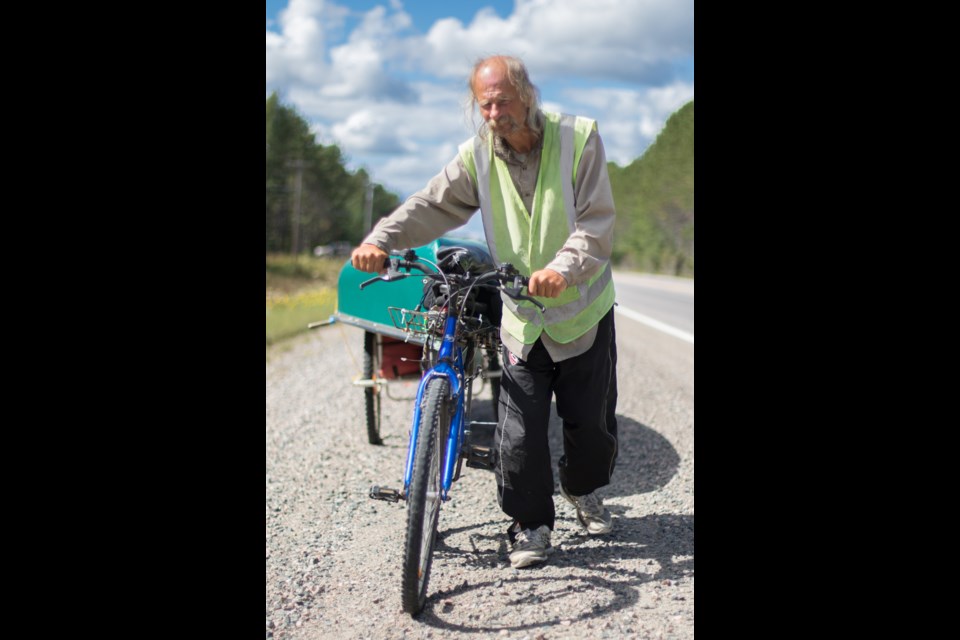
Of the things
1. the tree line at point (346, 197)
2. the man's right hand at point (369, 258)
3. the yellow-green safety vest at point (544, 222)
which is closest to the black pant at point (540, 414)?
the yellow-green safety vest at point (544, 222)

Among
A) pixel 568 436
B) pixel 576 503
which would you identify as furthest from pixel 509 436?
pixel 576 503

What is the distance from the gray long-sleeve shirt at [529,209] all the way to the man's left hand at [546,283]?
0.16 ft

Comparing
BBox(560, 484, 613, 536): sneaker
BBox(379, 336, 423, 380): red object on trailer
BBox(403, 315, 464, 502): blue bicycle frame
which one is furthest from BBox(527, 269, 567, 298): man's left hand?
BBox(379, 336, 423, 380): red object on trailer

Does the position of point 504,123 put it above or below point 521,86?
below

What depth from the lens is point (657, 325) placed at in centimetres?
1642

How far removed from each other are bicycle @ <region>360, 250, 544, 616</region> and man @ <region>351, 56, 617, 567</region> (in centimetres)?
16

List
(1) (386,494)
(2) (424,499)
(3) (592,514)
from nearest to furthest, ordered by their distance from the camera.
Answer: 1. (2) (424,499)
2. (1) (386,494)
3. (3) (592,514)

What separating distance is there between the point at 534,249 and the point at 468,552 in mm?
1525

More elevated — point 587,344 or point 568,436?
point 587,344

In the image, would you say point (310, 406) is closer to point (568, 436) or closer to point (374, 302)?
point (374, 302)

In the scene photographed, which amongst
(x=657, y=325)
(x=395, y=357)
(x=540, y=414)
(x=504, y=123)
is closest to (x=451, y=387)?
(x=540, y=414)

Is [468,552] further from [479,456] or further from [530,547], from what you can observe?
[479,456]

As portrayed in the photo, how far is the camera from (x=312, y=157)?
84625 mm
